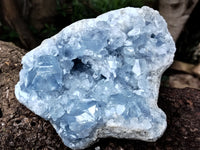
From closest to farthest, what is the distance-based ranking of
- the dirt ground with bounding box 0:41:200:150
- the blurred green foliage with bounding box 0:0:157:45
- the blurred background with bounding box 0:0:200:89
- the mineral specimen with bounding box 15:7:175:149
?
the mineral specimen with bounding box 15:7:175:149, the dirt ground with bounding box 0:41:200:150, the blurred green foliage with bounding box 0:0:157:45, the blurred background with bounding box 0:0:200:89

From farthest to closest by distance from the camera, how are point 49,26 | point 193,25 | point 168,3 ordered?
1. point 193,25
2. point 49,26
3. point 168,3

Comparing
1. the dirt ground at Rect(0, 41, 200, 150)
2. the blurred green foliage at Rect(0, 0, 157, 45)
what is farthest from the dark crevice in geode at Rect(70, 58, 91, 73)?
the blurred green foliage at Rect(0, 0, 157, 45)

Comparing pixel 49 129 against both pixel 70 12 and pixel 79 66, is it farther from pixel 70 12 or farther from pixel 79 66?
pixel 70 12

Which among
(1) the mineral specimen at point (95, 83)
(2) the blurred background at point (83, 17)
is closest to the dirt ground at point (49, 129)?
(1) the mineral specimen at point (95, 83)

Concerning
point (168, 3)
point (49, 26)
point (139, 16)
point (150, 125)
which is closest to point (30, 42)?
point (49, 26)

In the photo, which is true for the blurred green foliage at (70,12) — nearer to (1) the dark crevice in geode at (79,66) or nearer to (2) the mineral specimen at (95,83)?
(2) the mineral specimen at (95,83)

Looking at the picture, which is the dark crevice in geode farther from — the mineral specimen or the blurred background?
the blurred background

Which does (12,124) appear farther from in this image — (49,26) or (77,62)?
(49,26)

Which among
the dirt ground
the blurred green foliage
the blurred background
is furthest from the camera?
the blurred background
